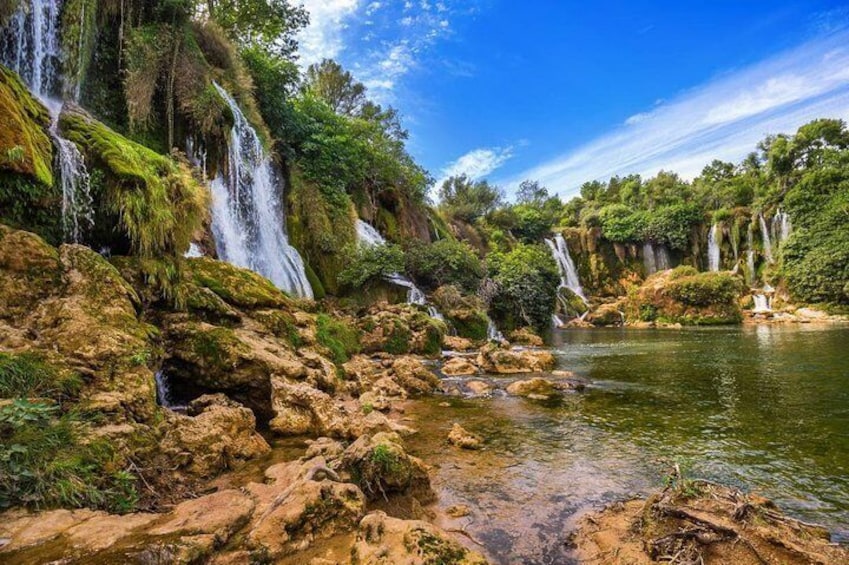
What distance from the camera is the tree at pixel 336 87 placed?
32.4 meters

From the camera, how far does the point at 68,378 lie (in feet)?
12.9

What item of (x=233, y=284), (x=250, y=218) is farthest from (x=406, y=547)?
(x=250, y=218)

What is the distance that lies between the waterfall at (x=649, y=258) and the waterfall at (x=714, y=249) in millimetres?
4856

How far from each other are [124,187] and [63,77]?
6557 millimetres

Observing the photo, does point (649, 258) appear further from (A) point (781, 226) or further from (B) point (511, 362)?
(B) point (511, 362)

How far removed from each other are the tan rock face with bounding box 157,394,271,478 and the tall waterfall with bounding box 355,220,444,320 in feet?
44.6

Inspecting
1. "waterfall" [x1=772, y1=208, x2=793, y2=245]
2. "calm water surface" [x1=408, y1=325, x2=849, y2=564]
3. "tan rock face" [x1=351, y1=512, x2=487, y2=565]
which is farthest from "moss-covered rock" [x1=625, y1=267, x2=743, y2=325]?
"tan rock face" [x1=351, y1=512, x2=487, y2=565]

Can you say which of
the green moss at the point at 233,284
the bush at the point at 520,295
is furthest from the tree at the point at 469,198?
the green moss at the point at 233,284

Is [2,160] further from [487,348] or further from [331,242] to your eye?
[331,242]

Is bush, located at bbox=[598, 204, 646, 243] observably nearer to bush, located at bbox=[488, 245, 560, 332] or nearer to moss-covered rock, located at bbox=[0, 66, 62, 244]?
bush, located at bbox=[488, 245, 560, 332]

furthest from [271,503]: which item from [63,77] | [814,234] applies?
[814,234]

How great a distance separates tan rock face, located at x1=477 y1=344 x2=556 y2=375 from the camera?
1241 centimetres

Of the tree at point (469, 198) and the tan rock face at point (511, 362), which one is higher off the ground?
the tree at point (469, 198)

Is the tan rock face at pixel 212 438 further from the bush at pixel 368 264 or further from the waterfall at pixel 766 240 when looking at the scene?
the waterfall at pixel 766 240
